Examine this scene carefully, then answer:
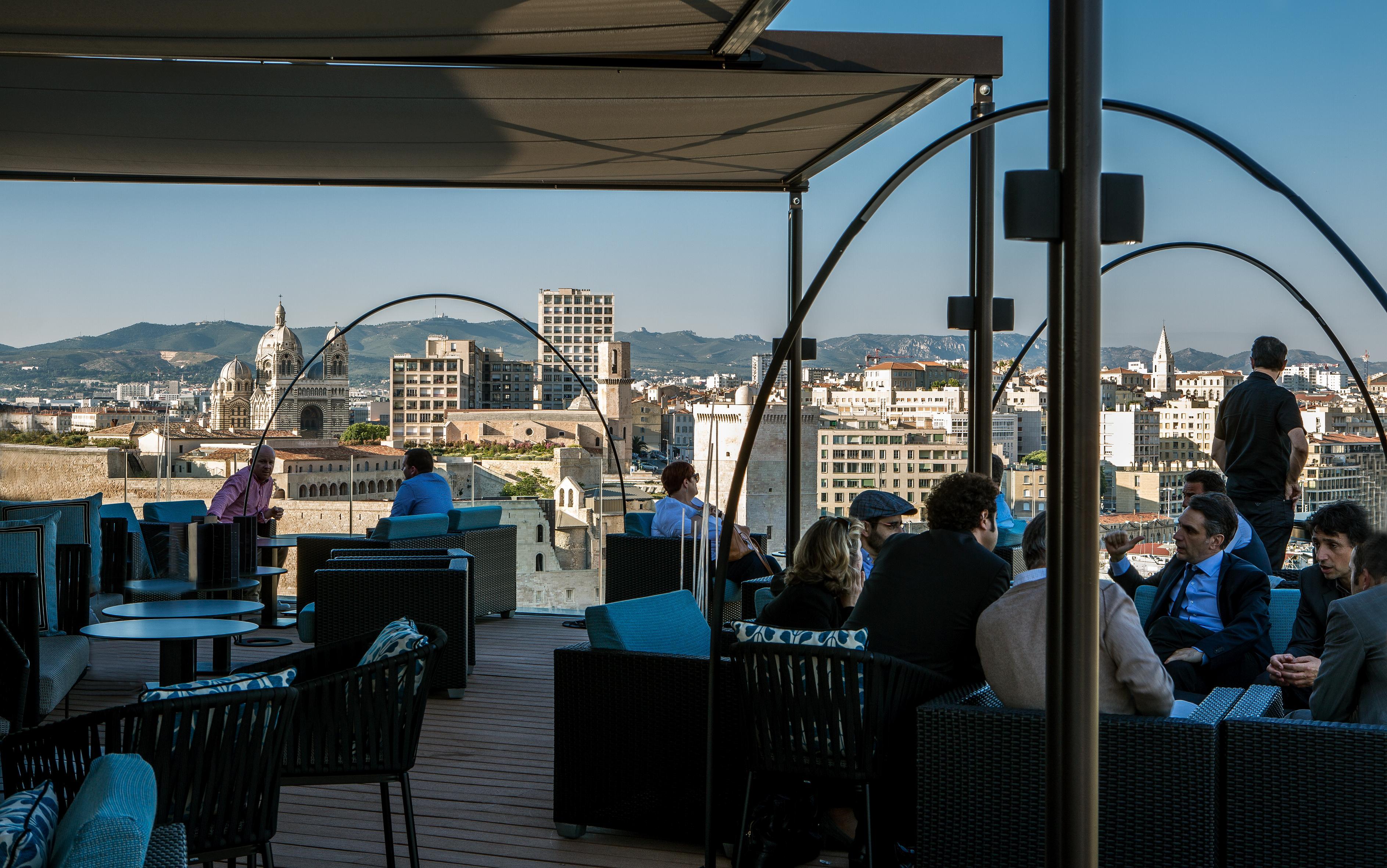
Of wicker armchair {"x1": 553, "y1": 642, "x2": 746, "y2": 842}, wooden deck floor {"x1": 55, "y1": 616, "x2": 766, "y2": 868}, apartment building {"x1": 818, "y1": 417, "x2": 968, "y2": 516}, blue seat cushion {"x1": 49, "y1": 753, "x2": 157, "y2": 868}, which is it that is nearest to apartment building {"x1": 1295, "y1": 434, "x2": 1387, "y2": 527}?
wicker armchair {"x1": 553, "y1": 642, "x2": 746, "y2": 842}

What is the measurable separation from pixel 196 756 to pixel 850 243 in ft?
6.17

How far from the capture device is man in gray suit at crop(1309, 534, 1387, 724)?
7.45 ft

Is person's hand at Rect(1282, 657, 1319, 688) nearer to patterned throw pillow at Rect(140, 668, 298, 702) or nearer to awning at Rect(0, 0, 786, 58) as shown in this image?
awning at Rect(0, 0, 786, 58)

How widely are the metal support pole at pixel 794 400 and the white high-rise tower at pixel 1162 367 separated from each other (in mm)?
18398

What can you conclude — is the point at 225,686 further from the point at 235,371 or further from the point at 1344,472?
the point at 235,371

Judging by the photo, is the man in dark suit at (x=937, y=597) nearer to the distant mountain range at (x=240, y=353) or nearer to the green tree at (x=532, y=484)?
the distant mountain range at (x=240, y=353)

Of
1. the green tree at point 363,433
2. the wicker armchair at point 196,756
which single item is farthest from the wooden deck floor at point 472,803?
the green tree at point 363,433

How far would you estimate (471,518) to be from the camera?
6.84m

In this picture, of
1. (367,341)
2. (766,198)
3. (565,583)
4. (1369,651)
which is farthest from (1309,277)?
(367,341)

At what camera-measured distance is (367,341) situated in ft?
371

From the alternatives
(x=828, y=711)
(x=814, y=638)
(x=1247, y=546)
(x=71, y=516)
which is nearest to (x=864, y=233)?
(x=71, y=516)

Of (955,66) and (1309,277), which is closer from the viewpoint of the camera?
(955,66)

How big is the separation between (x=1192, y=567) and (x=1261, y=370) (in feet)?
6.50

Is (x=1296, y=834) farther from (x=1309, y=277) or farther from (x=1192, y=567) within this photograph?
(x=1309, y=277)
